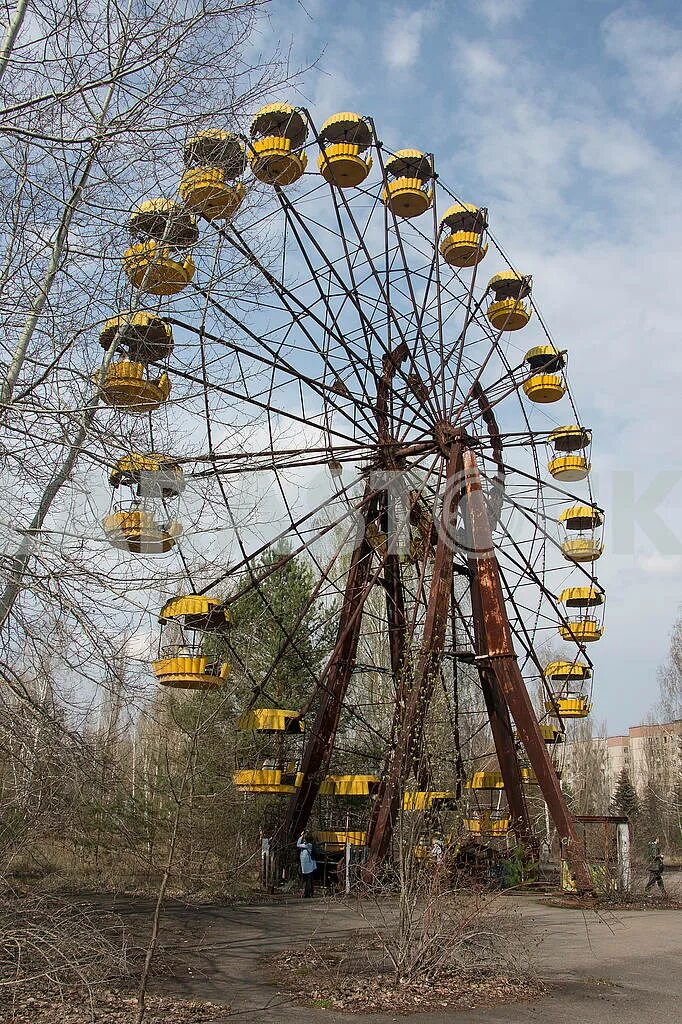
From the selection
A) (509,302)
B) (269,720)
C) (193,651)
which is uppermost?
(509,302)

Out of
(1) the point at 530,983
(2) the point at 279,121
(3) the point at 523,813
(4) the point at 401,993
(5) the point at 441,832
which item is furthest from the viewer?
(3) the point at 523,813

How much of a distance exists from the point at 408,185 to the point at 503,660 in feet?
30.1

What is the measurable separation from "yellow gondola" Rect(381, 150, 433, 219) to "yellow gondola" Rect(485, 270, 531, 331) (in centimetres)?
268

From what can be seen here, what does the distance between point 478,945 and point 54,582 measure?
6.10 metres

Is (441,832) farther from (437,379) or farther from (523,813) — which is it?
(437,379)

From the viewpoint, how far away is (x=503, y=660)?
1606 centimetres

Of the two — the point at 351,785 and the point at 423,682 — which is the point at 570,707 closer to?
the point at 351,785

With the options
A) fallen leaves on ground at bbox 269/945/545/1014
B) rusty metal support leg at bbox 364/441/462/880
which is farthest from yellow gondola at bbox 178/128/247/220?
fallen leaves on ground at bbox 269/945/545/1014

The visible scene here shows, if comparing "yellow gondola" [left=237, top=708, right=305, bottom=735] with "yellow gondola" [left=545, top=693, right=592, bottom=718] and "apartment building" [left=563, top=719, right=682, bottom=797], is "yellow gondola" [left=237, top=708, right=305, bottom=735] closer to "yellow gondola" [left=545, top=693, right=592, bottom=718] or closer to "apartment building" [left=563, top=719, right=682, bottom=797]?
"yellow gondola" [left=545, top=693, right=592, bottom=718]

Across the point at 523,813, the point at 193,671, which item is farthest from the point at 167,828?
the point at 523,813

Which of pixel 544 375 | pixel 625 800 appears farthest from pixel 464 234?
pixel 625 800

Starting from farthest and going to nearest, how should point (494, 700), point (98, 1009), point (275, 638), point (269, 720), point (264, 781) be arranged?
point (275, 638), point (494, 700), point (269, 720), point (264, 781), point (98, 1009)

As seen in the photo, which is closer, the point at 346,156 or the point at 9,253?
the point at 9,253

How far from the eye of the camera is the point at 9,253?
255 inches
